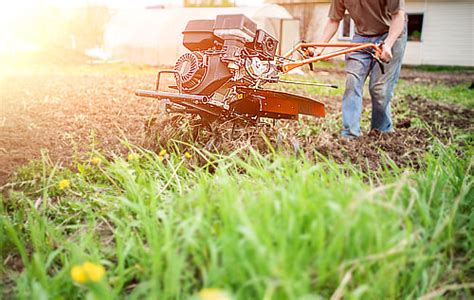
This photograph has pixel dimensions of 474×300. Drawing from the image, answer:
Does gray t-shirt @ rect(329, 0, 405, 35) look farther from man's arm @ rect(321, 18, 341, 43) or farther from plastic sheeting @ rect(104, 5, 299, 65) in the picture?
plastic sheeting @ rect(104, 5, 299, 65)

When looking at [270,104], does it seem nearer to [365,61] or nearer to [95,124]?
[365,61]

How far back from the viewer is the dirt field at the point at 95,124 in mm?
4242

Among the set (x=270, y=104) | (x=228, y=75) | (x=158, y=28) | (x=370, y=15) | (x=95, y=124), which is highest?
(x=158, y=28)

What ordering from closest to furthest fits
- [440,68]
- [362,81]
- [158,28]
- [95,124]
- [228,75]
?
[228,75], [362,81], [95,124], [158,28], [440,68]

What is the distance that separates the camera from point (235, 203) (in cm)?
204

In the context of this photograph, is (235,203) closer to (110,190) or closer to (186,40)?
(110,190)

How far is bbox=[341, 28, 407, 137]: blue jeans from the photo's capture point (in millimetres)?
5137

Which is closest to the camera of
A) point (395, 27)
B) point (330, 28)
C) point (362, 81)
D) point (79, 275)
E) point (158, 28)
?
point (79, 275)

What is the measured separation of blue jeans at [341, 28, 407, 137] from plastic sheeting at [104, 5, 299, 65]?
1019 centimetres

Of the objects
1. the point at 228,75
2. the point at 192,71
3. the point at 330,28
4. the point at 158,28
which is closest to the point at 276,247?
the point at 228,75

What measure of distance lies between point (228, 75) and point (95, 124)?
232cm

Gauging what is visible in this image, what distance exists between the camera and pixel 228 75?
3652 mm

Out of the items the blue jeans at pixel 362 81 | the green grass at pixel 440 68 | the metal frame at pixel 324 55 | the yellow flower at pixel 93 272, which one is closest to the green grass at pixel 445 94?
the blue jeans at pixel 362 81

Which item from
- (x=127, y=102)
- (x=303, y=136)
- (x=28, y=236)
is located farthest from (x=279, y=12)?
(x=28, y=236)
